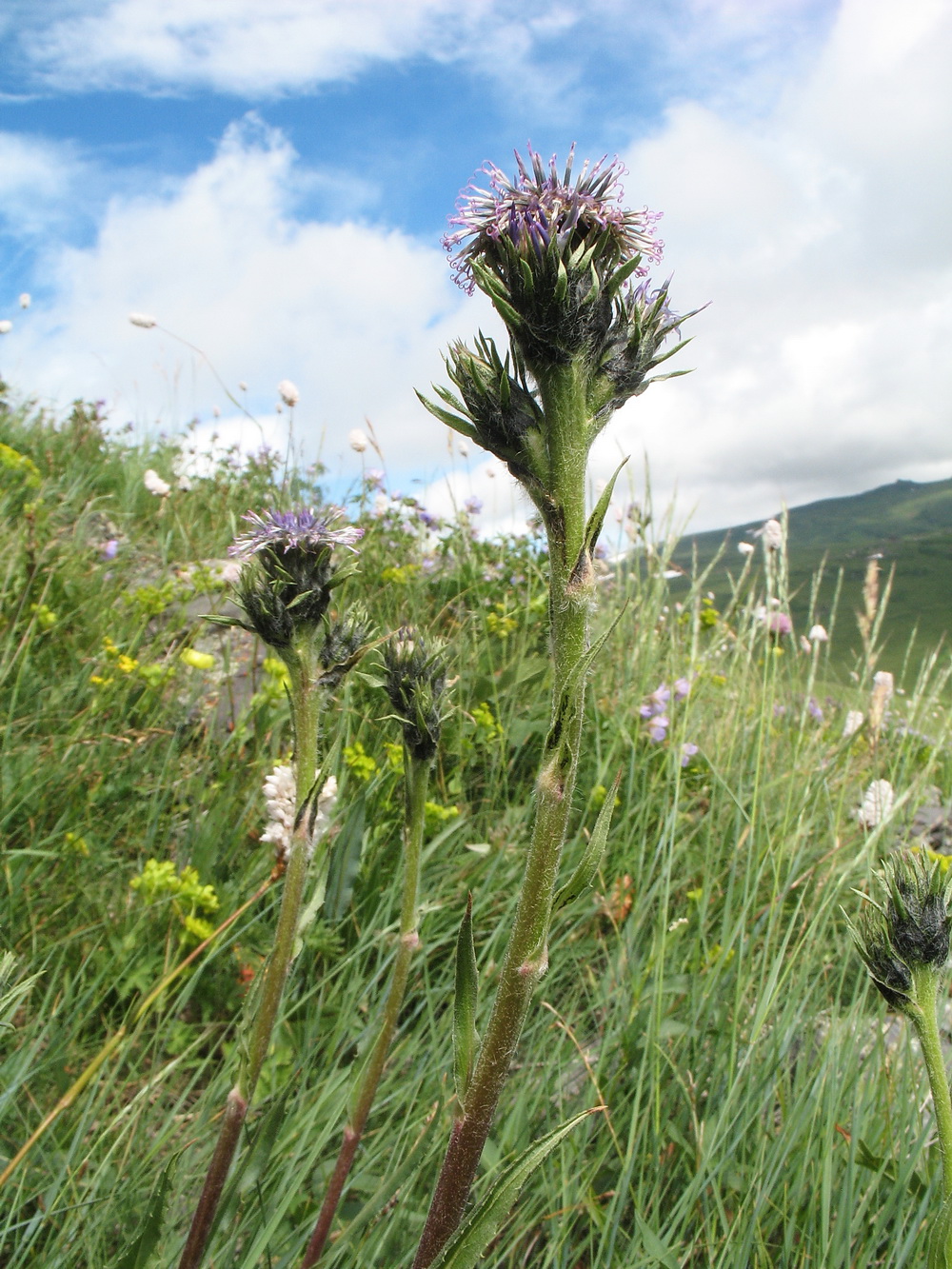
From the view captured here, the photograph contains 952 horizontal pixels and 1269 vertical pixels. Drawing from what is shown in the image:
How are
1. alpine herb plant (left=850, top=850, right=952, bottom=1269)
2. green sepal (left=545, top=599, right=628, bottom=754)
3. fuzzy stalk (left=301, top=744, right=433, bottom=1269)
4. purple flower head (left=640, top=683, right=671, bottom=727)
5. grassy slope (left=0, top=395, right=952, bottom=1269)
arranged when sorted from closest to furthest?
green sepal (left=545, top=599, right=628, bottom=754) < alpine herb plant (left=850, top=850, right=952, bottom=1269) < fuzzy stalk (left=301, top=744, right=433, bottom=1269) < grassy slope (left=0, top=395, right=952, bottom=1269) < purple flower head (left=640, top=683, right=671, bottom=727)

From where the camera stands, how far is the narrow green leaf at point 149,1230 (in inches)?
54.9

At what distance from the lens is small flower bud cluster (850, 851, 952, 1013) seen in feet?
4.95

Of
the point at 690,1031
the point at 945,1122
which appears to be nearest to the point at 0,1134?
the point at 690,1031

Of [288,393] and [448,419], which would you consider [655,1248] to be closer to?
[448,419]

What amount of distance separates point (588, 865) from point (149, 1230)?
999mm

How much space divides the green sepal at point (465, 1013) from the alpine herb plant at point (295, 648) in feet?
1.59

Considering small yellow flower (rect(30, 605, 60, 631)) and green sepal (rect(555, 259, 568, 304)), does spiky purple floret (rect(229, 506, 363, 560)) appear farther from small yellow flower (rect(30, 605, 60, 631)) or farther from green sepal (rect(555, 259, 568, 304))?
small yellow flower (rect(30, 605, 60, 631))

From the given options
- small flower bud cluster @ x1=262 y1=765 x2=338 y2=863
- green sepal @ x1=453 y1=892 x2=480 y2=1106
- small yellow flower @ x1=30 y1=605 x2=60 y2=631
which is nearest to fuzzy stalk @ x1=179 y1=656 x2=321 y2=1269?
small flower bud cluster @ x1=262 y1=765 x2=338 y2=863

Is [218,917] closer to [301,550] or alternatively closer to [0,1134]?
[0,1134]

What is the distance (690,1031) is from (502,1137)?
1.85 feet

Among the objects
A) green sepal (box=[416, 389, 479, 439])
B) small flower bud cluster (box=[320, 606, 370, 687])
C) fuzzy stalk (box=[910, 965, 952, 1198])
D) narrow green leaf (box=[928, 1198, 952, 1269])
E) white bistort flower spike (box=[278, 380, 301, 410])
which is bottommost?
narrow green leaf (box=[928, 1198, 952, 1269])

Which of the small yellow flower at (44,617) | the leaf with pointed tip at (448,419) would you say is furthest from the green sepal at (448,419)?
the small yellow flower at (44,617)

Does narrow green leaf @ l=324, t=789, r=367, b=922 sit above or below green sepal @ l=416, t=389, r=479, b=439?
below

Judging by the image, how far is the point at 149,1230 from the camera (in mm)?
1407
